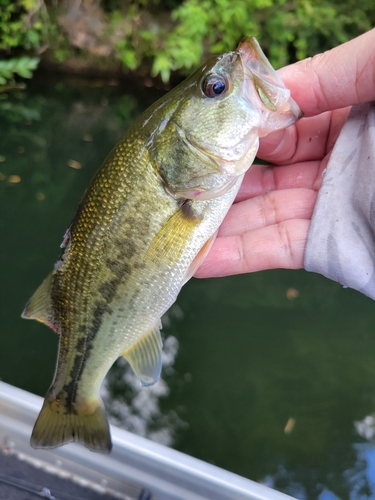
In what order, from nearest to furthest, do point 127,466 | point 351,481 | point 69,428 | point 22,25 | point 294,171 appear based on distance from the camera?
1. point 69,428
2. point 127,466
3. point 294,171
4. point 351,481
5. point 22,25

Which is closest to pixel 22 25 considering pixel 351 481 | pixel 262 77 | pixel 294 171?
pixel 294 171

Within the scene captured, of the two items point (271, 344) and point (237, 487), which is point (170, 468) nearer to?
point (237, 487)

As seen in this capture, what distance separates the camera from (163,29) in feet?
20.9

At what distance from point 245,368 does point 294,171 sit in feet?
5.78

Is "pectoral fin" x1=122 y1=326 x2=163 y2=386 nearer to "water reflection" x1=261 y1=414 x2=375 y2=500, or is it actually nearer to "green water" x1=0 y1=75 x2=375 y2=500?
"green water" x1=0 y1=75 x2=375 y2=500

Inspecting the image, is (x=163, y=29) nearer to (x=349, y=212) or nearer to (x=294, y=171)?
(x=294, y=171)

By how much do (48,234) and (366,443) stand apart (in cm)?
332

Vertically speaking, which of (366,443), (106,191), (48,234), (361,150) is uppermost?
(106,191)

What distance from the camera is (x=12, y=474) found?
6.95ft

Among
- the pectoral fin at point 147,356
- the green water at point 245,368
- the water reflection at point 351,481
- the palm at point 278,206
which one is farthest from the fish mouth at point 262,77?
→ the water reflection at point 351,481

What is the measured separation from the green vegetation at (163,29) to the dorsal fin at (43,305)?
4.73 metres

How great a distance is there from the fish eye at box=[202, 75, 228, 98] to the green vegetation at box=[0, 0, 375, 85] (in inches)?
184

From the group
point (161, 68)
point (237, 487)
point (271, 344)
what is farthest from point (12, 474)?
point (161, 68)

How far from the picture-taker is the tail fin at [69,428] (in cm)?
163
